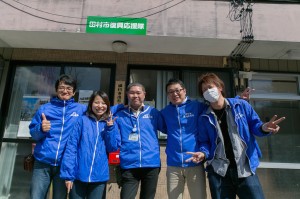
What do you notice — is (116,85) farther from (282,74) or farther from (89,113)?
(282,74)

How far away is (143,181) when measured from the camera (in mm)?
2918

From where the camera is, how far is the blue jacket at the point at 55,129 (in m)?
2.90

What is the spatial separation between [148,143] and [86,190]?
85 centimetres

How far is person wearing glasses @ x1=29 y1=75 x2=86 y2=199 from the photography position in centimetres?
289

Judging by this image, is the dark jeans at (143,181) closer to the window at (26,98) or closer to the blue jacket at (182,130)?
the blue jacket at (182,130)

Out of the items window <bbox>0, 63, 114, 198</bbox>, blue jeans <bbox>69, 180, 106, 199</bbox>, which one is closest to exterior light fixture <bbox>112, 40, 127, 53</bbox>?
window <bbox>0, 63, 114, 198</bbox>

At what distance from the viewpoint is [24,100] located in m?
5.39

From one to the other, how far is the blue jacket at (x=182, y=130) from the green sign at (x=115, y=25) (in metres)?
1.96

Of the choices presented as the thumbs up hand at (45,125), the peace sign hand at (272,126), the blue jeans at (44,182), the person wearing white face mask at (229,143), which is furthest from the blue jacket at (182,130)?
the thumbs up hand at (45,125)

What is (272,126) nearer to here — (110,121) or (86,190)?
(110,121)

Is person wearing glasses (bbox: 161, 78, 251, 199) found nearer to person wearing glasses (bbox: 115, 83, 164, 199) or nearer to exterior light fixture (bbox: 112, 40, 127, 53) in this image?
person wearing glasses (bbox: 115, 83, 164, 199)

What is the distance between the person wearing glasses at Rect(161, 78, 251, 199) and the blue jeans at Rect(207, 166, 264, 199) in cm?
27

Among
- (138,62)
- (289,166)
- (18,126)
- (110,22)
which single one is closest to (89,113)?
(110,22)

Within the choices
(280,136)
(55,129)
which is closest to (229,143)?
(55,129)
